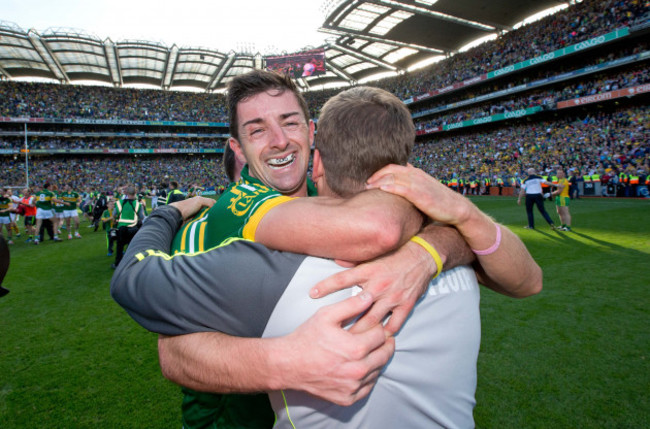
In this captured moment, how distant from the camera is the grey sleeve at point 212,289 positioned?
1.06 meters

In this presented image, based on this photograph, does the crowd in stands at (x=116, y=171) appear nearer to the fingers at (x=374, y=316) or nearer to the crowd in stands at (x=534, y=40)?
the crowd in stands at (x=534, y=40)

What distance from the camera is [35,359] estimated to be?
4.41 meters

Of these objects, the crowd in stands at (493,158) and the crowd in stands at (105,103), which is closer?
the crowd in stands at (493,158)

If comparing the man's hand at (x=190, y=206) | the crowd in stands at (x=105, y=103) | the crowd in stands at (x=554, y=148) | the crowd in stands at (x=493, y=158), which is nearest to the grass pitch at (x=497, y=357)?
the man's hand at (x=190, y=206)

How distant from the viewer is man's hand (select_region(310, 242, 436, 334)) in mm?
1068

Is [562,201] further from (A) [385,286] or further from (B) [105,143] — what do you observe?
(B) [105,143]

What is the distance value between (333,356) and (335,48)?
149 feet

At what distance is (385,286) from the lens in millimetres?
1107

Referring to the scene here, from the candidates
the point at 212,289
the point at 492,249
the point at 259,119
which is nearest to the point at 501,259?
the point at 492,249

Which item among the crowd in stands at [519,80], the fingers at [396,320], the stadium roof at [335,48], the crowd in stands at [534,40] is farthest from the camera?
the stadium roof at [335,48]

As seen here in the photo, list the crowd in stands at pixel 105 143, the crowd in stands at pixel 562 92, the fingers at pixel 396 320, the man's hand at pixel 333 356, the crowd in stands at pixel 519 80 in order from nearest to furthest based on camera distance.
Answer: the man's hand at pixel 333 356 < the fingers at pixel 396 320 < the crowd in stands at pixel 562 92 < the crowd in stands at pixel 519 80 < the crowd in stands at pixel 105 143

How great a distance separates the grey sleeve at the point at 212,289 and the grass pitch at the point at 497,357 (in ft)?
8.99

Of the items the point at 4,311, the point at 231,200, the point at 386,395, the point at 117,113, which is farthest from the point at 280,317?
the point at 117,113

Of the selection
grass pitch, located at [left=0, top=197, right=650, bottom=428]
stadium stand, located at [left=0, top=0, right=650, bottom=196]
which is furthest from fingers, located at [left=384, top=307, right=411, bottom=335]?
stadium stand, located at [left=0, top=0, right=650, bottom=196]
